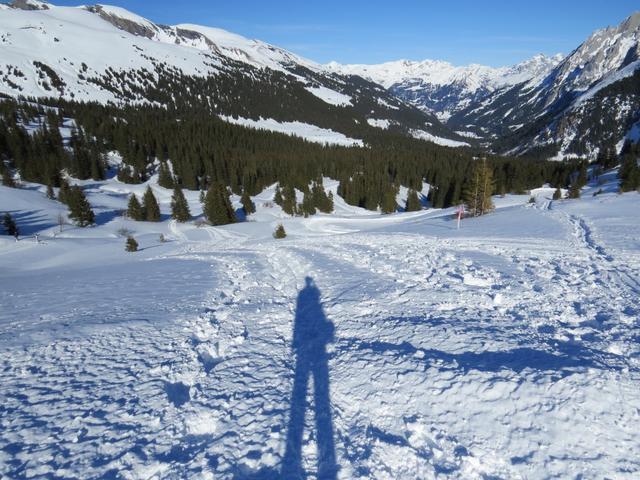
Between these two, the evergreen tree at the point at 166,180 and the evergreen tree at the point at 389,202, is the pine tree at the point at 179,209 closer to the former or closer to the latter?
the evergreen tree at the point at 166,180

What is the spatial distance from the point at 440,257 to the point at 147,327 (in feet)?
39.0

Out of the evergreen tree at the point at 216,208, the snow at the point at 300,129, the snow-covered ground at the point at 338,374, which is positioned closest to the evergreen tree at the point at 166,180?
the evergreen tree at the point at 216,208

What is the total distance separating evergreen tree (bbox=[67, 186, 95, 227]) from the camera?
4878 cm

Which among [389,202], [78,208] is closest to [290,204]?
[389,202]

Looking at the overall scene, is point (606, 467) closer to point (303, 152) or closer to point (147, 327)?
point (147, 327)

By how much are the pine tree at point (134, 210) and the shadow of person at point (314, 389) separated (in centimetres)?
5437

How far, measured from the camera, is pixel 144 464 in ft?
15.7

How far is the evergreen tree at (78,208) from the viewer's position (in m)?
48.8

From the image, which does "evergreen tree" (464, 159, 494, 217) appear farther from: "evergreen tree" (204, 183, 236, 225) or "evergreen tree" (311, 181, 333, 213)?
"evergreen tree" (204, 183, 236, 225)

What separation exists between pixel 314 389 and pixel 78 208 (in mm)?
56251

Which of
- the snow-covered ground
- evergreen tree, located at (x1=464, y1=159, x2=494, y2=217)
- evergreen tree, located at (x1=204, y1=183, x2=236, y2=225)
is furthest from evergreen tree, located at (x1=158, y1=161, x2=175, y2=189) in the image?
the snow-covered ground

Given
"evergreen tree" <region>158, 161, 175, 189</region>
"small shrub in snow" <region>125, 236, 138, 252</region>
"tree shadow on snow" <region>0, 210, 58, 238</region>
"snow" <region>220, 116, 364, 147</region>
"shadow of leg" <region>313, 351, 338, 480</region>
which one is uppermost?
"snow" <region>220, 116, 364, 147</region>

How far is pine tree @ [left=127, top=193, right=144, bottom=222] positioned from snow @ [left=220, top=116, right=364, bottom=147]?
126298 mm

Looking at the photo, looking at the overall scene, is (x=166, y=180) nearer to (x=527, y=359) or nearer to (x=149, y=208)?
(x=149, y=208)
